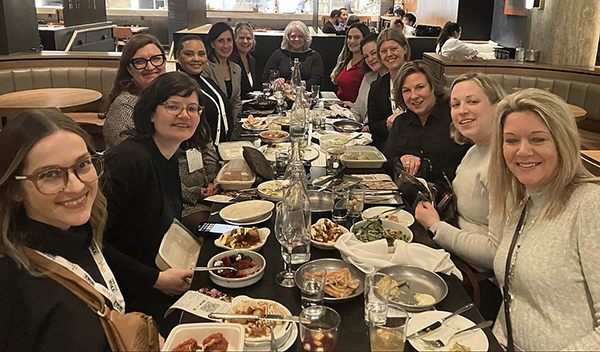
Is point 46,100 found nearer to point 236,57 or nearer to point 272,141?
point 236,57

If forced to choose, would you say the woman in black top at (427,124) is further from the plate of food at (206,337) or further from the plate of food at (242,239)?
→ the plate of food at (206,337)

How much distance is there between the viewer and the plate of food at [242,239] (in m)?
1.81

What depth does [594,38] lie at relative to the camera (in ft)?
18.6

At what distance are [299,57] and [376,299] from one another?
4909 mm

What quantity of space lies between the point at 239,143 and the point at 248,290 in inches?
71.0

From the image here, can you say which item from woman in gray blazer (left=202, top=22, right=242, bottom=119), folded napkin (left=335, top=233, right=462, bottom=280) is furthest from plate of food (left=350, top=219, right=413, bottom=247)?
woman in gray blazer (left=202, top=22, right=242, bottom=119)

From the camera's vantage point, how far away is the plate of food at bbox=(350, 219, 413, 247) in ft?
6.07

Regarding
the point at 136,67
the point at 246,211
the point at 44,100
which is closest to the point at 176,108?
the point at 246,211

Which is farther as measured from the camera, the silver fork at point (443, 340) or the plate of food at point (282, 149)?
the plate of food at point (282, 149)

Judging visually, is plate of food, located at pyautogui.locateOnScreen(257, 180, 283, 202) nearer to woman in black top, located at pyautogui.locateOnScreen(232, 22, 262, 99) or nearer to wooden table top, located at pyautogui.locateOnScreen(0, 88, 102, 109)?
wooden table top, located at pyautogui.locateOnScreen(0, 88, 102, 109)

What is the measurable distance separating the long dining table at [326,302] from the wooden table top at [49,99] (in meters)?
2.90

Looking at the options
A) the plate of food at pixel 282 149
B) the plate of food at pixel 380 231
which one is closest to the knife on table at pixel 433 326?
the plate of food at pixel 380 231

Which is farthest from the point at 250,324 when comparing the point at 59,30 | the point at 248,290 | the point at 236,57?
the point at 59,30

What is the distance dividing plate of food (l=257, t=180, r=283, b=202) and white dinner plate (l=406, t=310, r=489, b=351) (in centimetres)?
108
